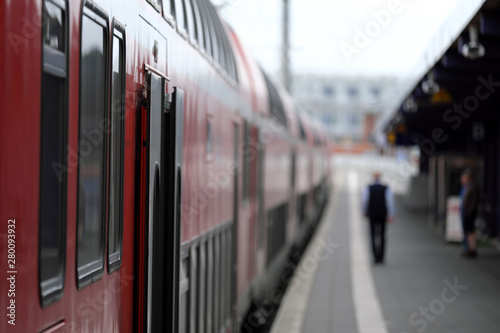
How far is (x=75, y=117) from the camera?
3.13m

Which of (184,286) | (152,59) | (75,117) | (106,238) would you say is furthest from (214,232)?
(75,117)

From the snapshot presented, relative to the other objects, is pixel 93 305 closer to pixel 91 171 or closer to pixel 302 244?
pixel 91 171

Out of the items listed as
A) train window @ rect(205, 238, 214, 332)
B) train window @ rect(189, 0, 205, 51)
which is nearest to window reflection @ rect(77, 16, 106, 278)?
train window @ rect(189, 0, 205, 51)

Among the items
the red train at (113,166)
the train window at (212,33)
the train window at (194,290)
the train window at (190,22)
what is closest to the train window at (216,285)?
the red train at (113,166)

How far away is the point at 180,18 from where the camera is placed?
213 inches

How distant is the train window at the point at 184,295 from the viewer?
5531mm

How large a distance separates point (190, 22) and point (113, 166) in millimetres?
2329

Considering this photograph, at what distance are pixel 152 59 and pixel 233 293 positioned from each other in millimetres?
4528

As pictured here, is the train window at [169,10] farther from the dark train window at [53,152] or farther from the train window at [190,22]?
the dark train window at [53,152]

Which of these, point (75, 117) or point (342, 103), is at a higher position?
point (342, 103)

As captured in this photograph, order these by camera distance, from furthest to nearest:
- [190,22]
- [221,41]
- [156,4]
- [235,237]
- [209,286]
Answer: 1. [235,237]
2. [221,41]
3. [209,286]
4. [190,22]
5. [156,4]

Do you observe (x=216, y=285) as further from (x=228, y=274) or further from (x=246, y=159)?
(x=246, y=159)

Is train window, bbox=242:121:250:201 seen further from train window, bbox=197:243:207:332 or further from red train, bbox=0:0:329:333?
train window, bbox=197:243:207:332

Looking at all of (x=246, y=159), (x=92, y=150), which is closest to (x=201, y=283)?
(x=92, y=150)
